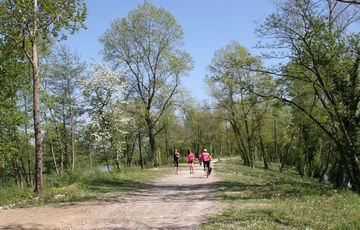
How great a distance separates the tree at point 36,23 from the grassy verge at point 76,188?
969 mm

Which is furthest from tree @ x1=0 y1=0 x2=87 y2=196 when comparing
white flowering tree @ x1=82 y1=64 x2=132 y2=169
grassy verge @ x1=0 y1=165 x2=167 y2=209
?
white flowering tree @ x1=82 y1=64 x2=132 y2=169

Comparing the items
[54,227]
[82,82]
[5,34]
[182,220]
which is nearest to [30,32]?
[5,34]

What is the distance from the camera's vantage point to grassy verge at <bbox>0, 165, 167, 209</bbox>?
1712cm

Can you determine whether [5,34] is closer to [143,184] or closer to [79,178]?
[79,178]

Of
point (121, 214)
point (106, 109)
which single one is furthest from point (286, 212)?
point (106, 109)

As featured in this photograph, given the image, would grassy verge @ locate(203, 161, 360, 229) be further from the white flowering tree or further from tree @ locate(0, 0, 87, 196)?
the white flowering tree

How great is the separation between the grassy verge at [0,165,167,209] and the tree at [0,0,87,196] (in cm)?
97

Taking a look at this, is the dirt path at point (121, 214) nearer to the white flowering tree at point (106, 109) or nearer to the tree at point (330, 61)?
the tree at point (330, 61)

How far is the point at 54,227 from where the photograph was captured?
38.9 ft

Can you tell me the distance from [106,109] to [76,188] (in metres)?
21.2

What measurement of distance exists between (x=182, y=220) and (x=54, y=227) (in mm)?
3868

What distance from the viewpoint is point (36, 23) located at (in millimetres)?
18969

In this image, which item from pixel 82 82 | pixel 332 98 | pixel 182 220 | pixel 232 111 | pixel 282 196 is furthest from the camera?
pixel 232 111

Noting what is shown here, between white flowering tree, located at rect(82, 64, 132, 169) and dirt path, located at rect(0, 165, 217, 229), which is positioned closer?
dirt path, located at rect(0, 165, 217, 229)
